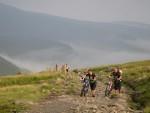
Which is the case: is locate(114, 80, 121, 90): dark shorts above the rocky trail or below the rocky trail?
above

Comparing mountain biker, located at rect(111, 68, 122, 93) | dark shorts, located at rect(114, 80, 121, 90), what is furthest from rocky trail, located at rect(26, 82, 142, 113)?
mountain biker, located at rect(111, 68, 122, 93)

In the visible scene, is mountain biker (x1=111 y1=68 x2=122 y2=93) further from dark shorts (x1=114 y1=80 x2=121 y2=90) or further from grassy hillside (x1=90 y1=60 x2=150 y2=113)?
grassy hillside (x1=90 y1=60 x2=150 y2=113)

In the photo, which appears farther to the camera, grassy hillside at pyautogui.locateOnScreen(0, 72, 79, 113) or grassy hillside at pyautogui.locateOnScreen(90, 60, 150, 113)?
grassy hillside at pyautogui.locateOnScreen(0, 72, 79, 113)

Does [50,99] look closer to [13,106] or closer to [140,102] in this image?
[13,106]

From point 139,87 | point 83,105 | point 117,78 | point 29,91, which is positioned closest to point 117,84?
point 117,78

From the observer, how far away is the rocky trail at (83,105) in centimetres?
5191

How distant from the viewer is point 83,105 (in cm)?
5416

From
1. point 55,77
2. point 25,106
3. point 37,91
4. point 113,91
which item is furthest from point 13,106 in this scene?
point 55,77

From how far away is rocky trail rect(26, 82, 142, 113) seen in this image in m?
51.9

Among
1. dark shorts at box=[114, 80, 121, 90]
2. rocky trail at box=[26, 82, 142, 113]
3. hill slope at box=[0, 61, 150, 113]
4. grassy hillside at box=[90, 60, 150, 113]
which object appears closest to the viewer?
rocky trail at box=[26, 82, 142, 113]

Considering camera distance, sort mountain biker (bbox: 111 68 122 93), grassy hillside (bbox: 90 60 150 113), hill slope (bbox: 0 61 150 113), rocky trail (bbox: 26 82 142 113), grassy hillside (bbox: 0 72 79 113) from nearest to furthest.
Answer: rocky trail (bbox: 26 82 142 113) → hill slope (bbox: 0 61 150 113) → grassy hillside (bbox: 90 60 150 113) → grassy hillside (bbox: 0 72 79 113) → mountain biker (bbox: 111 68 122 93)

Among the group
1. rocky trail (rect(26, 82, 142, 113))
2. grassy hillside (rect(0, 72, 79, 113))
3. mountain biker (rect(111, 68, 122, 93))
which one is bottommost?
rocky trail (rect(26, 82, 142, 113))

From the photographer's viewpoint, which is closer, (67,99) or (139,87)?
(67,99)

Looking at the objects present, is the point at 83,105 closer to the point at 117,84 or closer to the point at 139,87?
the point at 117,84
